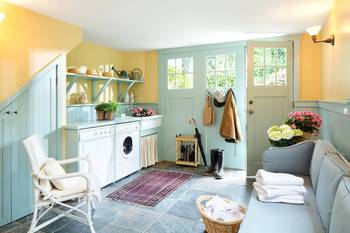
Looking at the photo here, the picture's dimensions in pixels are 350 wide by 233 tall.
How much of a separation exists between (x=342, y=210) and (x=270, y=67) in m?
2.99

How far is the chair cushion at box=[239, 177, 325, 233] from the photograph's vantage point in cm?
146

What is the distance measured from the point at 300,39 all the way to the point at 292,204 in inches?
111

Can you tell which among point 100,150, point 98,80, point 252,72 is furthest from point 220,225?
point 98,80

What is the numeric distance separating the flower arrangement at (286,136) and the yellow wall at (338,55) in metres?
0.53

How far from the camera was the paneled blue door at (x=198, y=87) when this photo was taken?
4.21 m

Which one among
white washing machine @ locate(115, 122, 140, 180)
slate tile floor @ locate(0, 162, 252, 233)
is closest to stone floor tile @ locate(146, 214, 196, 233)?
slate tile floor @ locate(0, 162, 252, 233)

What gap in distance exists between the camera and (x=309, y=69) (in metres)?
3.69

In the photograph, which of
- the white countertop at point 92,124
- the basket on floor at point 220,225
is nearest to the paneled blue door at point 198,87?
the white countertop at point 92,124

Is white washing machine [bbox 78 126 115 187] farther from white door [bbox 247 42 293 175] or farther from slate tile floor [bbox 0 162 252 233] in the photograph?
white door [bbox 247 42 293 175]

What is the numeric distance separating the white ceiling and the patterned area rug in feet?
7.22

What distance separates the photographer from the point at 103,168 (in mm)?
3316

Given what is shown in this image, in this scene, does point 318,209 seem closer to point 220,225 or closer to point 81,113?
point 220,225

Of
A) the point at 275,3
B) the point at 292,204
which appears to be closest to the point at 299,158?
the point at 292,204

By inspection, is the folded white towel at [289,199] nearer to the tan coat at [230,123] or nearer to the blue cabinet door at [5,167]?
the tan coat at [230,123]
